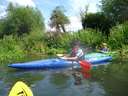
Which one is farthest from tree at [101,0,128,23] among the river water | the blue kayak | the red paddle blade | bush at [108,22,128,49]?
the red paddle blade

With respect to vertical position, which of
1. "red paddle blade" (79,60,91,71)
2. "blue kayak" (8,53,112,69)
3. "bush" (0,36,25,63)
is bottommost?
"red paddle blade" (79,60,91,71)

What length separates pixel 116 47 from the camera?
25.4 m

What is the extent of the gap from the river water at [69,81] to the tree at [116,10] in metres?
15.9

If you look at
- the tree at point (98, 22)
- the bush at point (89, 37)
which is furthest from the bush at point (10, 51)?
the tree at point (98, 22)

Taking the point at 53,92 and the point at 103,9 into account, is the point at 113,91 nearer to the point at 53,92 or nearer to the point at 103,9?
the point at 53,92

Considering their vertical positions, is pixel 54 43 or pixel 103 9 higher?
pixel 103 9

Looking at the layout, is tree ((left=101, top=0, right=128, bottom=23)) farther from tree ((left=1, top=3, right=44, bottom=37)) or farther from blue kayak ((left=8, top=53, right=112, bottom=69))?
tree ((left=1, top=3, right=44, bottom=37))

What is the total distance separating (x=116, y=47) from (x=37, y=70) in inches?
390

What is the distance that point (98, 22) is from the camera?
35.0 m

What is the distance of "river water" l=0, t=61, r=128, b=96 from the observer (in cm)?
1195

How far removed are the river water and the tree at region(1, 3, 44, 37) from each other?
112ft

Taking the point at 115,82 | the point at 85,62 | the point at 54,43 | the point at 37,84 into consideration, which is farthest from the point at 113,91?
the point at 54,43

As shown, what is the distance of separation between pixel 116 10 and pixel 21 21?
22.5 meters

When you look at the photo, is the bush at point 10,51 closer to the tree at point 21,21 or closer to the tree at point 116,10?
the tree at point 116,10
